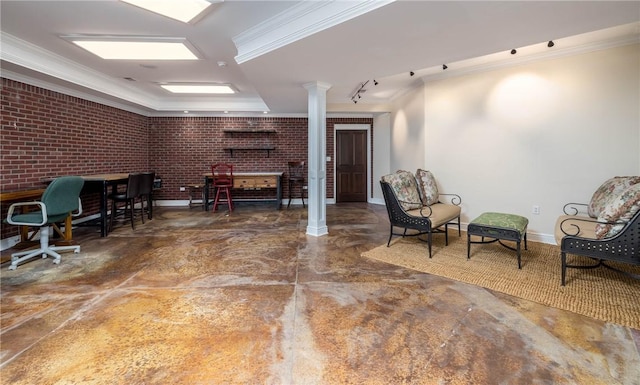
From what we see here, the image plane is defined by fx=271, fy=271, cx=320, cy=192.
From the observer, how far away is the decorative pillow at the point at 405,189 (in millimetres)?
3539

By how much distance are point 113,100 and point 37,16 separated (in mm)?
2902

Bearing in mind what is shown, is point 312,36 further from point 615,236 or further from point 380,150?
point 380,150

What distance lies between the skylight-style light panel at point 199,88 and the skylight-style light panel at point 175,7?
8.55 ft

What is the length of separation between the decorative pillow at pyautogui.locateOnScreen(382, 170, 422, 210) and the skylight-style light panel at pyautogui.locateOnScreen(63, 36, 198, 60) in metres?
3.07

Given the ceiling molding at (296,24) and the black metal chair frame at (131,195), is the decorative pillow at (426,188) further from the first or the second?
the black metal chair frame at (131,195)

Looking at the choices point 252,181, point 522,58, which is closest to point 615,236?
point 522,58

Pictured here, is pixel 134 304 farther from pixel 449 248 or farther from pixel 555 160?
pixel 555 160

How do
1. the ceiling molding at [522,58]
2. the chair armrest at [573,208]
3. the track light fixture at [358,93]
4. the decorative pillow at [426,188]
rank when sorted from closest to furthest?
the ceiling molding at [522,58] → the chair armrest at [573,208] → the decorative pillow at [426,188] → the track light fixture at [358,93]

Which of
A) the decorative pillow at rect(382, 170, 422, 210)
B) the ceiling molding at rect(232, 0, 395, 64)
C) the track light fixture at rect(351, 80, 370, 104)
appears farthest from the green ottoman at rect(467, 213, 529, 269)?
the track light fixture at rect(351, 80, 370, 104)

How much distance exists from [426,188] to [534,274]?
1669mm

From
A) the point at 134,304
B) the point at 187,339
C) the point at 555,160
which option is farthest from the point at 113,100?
the point at 555,160

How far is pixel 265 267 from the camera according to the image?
2871 millimetres

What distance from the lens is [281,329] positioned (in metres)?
1.78

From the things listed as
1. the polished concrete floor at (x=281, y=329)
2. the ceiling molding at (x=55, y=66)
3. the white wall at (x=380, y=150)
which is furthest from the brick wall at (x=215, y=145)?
the polished concrete floor at (x=281, y=329)
